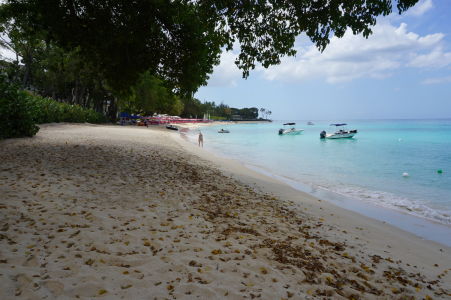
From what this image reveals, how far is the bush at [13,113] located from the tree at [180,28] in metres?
4.06

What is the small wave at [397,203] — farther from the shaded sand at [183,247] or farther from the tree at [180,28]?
the tree at [180,28]

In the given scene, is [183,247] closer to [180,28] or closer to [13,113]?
[180,28]

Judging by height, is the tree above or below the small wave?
above

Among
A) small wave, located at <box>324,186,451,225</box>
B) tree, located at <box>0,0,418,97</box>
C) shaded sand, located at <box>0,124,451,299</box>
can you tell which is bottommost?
small wave, located at <box>324,186,451,225</box>

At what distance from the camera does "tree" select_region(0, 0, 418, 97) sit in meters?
9.88

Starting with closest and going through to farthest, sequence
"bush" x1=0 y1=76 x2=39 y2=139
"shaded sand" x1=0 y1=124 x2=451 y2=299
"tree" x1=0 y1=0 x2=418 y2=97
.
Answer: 1. "shaded sand" x1=0 y1=124 x2=451 y2=299
2. "tree" x1=0 y1=0 x2=418 y2=97
3. "bush" x1=0 y1=76 x2=39 y2=139

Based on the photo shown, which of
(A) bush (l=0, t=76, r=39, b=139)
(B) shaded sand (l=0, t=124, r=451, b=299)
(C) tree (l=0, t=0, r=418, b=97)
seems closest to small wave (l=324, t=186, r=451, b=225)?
(B) shaded sand (l=0, t=124, r=451, b=299)

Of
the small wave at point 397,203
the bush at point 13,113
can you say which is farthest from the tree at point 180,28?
the small wave at point 397,203

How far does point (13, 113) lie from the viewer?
16.4m

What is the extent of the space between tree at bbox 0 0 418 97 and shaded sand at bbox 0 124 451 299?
21.1ft

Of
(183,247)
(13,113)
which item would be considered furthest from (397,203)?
(13,113)

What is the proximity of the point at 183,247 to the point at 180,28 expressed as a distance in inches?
496

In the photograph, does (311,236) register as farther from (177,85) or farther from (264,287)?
(177,85)

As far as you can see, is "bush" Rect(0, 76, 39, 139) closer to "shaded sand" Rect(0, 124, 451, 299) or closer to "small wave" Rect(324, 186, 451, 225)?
"shaded sand" Rect(0, 124, 451, 299)
